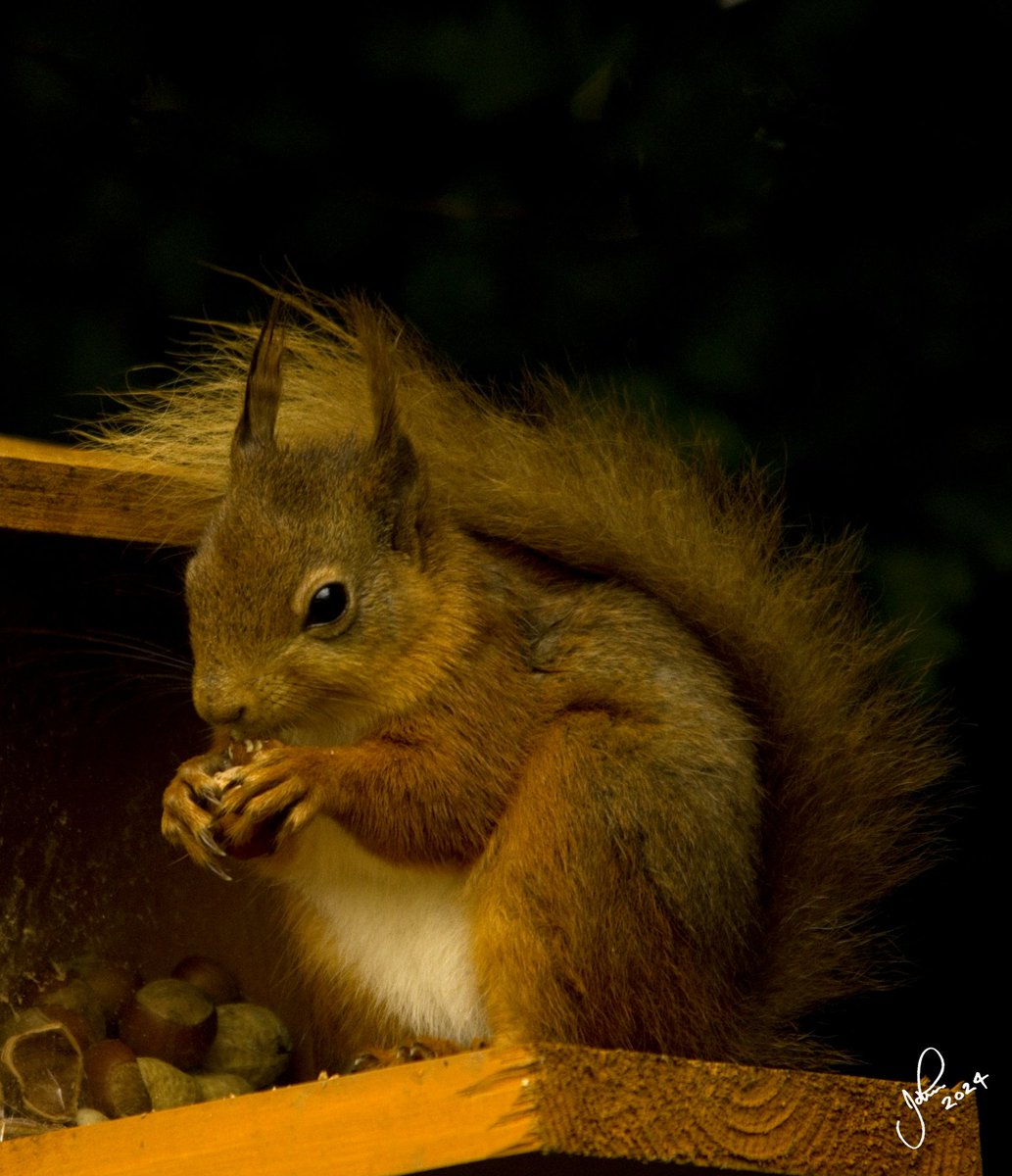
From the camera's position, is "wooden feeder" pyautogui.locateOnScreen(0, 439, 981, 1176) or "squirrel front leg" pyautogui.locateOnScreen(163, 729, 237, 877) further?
"squirrel front leg" pyautogui.locateOnScreen(163, 729, 237, 877)

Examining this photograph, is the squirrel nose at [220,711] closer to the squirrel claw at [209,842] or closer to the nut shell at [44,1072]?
the squirrel claw at [209,842]

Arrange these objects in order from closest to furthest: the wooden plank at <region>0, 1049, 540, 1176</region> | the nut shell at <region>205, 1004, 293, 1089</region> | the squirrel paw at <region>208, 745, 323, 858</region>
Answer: the wooden plank at <region>0, 1049, 540, 1176</region>
the squirrel paw at <region>208, 745, 323, 858</region>
the nut shell at <region>205, 1004, 293, 1089</region>

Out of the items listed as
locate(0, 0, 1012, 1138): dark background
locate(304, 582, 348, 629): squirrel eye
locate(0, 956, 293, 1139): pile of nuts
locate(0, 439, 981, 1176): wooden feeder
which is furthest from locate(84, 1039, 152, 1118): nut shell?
locate(0, 0, 1012, 1138): dark background

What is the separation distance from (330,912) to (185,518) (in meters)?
0.40

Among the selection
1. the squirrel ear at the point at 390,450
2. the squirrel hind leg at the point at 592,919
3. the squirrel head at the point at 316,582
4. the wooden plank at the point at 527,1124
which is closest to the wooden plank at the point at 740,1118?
the wooden plank at the point at 527,1124

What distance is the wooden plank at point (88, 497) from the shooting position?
1.56 metres

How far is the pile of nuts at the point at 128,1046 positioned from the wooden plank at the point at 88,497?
1.43 ft

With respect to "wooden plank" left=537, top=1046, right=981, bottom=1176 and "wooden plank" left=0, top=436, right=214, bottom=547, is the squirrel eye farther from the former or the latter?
"wooden plank" left=537, top=1046, right=981, bottom=1176

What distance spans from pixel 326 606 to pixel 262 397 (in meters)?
0.26

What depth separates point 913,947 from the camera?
2109mm

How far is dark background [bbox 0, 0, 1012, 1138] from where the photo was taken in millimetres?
2025

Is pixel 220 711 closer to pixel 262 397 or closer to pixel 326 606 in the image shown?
pixel 326 606

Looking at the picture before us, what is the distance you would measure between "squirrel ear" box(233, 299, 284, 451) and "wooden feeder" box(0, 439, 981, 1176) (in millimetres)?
128

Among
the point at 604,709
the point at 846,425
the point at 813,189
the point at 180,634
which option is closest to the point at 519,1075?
the point at 604,709
